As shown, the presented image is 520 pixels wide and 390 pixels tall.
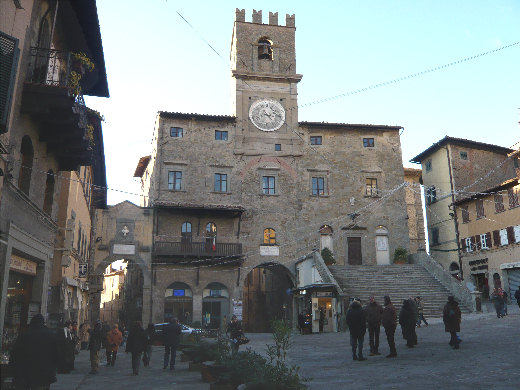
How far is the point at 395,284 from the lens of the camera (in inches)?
1120

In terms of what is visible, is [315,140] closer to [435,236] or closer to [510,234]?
[435,236]

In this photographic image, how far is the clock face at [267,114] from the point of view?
3656cm

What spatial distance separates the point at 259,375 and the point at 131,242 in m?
26.9

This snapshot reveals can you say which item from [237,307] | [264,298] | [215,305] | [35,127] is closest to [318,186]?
[237,307]

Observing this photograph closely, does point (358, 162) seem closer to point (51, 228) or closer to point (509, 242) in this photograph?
point (509, 242)

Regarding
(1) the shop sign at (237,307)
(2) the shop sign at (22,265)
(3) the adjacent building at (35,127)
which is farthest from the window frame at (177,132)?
(2) the shop sign at (22,265)

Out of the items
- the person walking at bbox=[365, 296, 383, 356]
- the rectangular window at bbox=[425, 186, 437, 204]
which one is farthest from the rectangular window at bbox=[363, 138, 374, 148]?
the person walking at bbox=[365, 296, 383, 356]

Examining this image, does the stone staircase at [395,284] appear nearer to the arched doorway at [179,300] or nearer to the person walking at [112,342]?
the arched doorway at [179,300]

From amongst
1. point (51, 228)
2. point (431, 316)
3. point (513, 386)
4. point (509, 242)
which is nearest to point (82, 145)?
point (51, 228)

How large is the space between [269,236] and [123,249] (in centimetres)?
1014

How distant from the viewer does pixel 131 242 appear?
32.5 meters

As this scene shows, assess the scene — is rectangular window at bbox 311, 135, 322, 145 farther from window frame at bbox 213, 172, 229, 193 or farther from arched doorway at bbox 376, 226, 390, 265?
arched doorway at bbox 376, 226, 390, 265

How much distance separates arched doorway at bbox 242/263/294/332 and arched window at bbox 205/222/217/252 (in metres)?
5.46

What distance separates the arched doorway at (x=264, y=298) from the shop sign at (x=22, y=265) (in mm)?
25459
